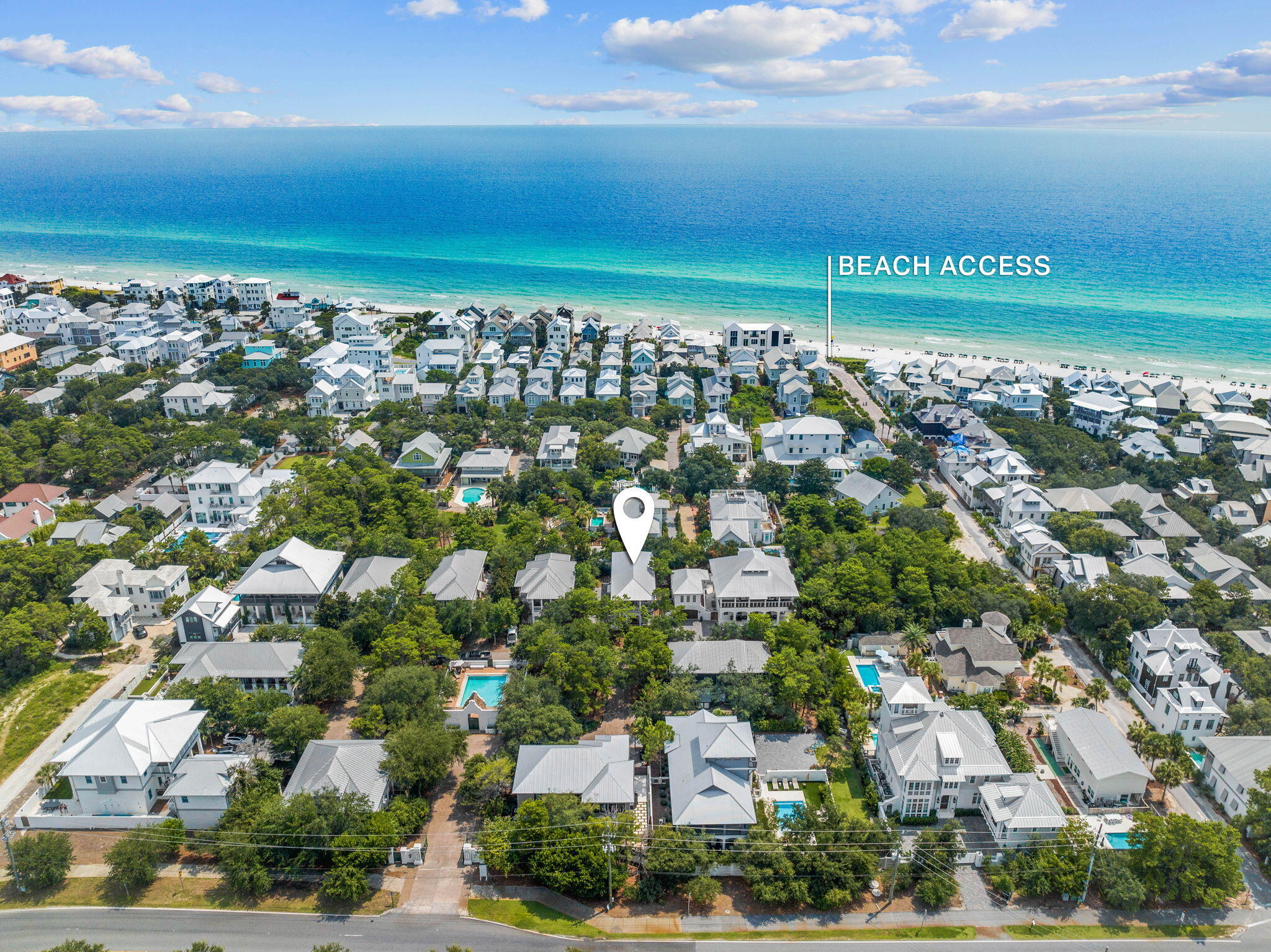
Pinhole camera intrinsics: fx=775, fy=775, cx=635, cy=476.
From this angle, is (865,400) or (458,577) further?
(865,400)

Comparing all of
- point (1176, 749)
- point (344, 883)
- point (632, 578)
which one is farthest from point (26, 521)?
point (1176, 749)

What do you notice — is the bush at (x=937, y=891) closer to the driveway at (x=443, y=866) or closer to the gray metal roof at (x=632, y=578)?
the driveway at (x=443, y=866)

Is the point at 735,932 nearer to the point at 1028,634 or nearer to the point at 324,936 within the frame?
the point at 324,936

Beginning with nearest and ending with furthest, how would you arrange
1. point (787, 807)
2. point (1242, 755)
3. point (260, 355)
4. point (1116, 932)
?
point (1116, 932) → point (787, 807) → point (1242, 755) → point (260, 355)

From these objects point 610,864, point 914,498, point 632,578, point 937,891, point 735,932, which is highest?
point 914,498

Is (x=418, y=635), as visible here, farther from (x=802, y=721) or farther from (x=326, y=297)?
(x=326, y=297)

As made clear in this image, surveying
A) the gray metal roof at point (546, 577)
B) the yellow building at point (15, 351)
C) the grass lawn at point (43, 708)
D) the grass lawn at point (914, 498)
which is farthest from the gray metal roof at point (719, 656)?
the yellow building at point (15, 351)

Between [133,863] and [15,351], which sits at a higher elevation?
[15,351]

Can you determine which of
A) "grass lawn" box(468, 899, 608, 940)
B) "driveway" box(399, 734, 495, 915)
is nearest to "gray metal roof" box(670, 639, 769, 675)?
"driveway" box(399, 734, 495, 915)
